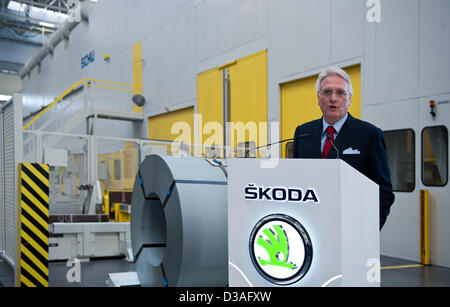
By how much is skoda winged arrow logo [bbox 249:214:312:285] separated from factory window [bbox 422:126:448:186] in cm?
472

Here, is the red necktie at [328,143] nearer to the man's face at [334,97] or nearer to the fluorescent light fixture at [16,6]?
the man's face at [334,97]

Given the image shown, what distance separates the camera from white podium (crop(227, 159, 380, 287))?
1.50 meters

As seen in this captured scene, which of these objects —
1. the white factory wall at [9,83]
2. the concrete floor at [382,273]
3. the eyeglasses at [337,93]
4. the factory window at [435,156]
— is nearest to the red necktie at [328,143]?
the eyeglasses at [337,93]

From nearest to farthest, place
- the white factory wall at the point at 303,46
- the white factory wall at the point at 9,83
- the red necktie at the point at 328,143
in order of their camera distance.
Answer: the red necktie at the point at 328,143 → the white factory wall at the point at 303,46 → the white factory wall at the point at 9,83

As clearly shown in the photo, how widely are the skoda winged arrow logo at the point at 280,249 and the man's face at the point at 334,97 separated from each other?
0.79 meters

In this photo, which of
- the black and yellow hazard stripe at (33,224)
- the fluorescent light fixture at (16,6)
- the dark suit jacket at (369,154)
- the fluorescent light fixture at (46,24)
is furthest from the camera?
the fluorescent light fixture at (46,24)

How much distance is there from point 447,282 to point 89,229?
492cm

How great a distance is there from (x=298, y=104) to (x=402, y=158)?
2.30 m

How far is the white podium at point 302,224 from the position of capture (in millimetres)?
1504

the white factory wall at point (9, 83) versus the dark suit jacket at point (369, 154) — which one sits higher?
the white factory wall at point (9, 83)

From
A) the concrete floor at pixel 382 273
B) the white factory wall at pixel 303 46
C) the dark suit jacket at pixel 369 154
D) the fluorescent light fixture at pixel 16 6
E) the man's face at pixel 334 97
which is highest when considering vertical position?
the fluorescent light fixture at pixel 16 6

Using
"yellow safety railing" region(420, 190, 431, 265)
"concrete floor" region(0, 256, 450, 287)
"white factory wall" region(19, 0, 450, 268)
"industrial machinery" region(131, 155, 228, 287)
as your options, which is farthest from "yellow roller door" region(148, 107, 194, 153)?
"industrial machinery" region(131, 155, 228, 287)

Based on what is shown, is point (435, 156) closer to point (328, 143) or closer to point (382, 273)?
point (382, 273)
